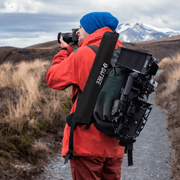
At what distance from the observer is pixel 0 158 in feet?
10.7

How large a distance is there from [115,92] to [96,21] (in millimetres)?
636

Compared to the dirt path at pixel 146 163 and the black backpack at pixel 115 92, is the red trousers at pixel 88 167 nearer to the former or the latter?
the black backpack at pixel 115 92

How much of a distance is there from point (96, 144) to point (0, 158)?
225cm

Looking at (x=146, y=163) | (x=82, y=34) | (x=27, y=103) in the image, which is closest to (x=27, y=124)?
(x=27, y=103)

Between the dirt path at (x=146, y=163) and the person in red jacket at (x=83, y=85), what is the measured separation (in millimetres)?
1942

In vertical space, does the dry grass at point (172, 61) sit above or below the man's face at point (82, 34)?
below

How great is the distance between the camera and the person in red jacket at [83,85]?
1583 mm

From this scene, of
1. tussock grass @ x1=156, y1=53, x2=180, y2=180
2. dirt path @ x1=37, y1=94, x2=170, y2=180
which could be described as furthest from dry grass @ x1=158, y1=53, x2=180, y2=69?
dirt path @ x1=37, y1=94, x2=170, y2=180

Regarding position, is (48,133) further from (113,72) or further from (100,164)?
(113,72)

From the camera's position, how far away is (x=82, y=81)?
1616mm

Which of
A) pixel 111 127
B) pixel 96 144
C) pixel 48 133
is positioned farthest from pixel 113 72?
pixel 48 133

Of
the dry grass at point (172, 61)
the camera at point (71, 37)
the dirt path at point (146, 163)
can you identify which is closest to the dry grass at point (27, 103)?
the dirt path at point (146, 163)

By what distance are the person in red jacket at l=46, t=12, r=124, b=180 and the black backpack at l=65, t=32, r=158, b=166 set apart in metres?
0.08

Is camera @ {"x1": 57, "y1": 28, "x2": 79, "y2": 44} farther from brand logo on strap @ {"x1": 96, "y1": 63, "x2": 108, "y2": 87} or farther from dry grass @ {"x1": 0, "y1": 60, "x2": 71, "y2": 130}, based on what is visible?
dry grass @ {"x1": 0, "y1": 60, "x2": 71, "y2": 130}
